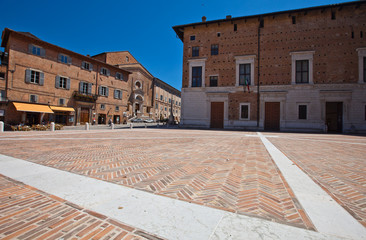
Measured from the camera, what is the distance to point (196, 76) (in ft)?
81.7

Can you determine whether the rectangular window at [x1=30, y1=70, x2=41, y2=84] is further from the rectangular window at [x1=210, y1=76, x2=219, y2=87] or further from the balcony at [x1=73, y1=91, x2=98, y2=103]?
the rectangular window at [x1=210, y1=76, x2=219, y2=87]

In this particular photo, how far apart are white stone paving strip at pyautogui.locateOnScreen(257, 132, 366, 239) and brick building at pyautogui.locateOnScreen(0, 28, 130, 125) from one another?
27202 mm

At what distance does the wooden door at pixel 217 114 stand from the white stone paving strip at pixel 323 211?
793 inches

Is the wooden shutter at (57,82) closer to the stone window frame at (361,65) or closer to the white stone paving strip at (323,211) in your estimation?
the white stone paving strip at (323,211)

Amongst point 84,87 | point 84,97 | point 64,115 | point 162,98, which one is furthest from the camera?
point 162,98

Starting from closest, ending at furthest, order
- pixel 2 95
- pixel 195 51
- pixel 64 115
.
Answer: pixel 2 95 < pixel 195 51 < pixel 64 115

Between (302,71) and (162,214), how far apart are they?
2541 cm

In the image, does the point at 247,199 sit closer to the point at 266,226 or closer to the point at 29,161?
the point at 266,226

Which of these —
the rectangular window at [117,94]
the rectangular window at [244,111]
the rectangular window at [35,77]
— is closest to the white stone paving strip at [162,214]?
the rectangular window at [244,111]

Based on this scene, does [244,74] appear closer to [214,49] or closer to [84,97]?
[214,49]

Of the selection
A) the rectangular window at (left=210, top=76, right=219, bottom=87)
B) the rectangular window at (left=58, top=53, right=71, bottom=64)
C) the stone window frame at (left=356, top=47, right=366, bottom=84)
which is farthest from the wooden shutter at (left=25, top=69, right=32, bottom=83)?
the stone window frame at (left=356, top=47, right=366, bottom=84)

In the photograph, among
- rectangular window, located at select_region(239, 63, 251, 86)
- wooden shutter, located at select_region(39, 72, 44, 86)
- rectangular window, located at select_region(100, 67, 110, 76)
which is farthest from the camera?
rectangular window, located at select_region(100, 67, 110, 76)

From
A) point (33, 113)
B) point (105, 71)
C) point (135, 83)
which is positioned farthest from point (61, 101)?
point (135, 83)

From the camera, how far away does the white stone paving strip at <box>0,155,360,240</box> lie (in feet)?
5.91
